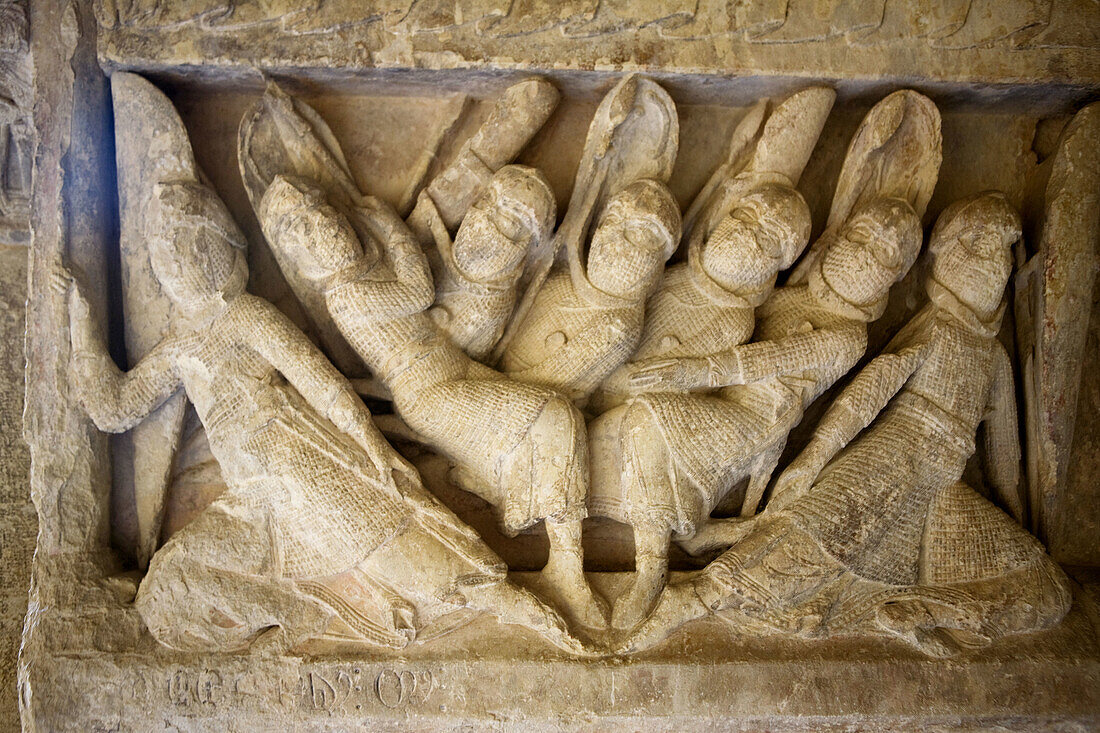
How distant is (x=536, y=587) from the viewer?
3.05 m

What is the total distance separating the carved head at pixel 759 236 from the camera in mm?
3098

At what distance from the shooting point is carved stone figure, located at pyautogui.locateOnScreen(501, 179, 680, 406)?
3.05 m

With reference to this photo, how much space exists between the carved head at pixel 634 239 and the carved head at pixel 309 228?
36.4 inches

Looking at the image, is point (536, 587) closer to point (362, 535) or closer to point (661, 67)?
Result: point (362, 535)

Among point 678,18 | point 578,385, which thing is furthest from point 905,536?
point 678,18

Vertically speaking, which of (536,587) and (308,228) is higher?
(308,228)

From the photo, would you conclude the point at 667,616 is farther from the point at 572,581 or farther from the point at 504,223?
the point at 504,223

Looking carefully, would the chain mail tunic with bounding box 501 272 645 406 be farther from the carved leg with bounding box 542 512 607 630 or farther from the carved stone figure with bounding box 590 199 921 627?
the carved leg with bounding box 542 512 607 630

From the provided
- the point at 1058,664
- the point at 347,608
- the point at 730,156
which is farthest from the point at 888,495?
the point at 347,608

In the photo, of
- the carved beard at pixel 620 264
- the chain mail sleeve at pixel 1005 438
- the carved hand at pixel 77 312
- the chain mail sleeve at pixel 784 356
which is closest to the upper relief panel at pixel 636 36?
the carved beard at pixel 620 264

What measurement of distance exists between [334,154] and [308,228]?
1.52 ft

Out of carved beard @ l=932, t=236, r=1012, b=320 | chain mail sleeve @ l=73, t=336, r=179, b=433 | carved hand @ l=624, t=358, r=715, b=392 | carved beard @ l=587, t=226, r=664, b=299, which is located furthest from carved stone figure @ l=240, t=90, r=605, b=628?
carved beard @ l=932, t=236, r=1012, b=320

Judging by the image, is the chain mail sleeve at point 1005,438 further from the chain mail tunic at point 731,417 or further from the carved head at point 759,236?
the carved head at point 759,236

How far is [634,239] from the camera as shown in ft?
10.1
